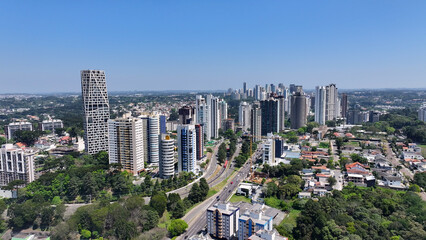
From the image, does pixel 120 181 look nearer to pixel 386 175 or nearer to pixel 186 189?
pixel 186 189

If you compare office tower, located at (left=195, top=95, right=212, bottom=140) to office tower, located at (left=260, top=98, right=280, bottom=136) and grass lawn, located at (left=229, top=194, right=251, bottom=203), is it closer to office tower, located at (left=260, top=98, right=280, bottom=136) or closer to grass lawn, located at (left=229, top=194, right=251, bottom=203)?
office tower, located at (left=260, top=98, right=280, bottom=136)

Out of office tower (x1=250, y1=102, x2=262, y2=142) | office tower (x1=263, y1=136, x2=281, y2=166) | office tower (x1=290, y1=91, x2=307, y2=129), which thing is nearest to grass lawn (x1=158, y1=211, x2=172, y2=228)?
office tower (x1=263, y1=136, x2=281, y2=166)

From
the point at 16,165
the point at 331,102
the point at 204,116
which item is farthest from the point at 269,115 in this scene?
the point at 16,165

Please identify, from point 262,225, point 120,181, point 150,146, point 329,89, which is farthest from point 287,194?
point 329,89

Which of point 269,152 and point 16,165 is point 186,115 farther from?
point 16,165

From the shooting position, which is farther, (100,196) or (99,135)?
(99,135)

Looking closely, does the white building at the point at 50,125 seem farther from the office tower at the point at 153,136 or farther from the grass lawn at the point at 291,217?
the grass lawn at the point at 291,217

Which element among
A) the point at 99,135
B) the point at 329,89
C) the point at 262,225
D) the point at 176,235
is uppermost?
the point at 329,89
